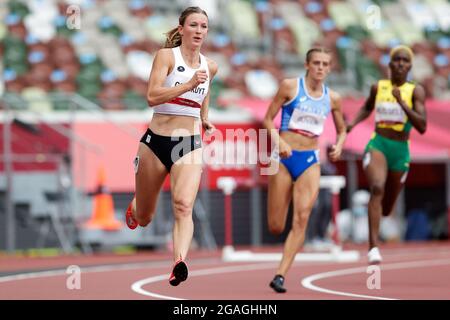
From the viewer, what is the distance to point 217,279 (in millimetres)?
14773

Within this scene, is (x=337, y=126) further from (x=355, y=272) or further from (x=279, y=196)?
(x=355, y=272)

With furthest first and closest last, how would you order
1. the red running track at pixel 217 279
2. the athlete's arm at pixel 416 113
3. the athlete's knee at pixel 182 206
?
1. the athlete's arm at pixel 416 113
2. the red running track at pixel 217 279
3. the athlete's knee at pixel 182 206

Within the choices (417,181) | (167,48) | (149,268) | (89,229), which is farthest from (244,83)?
(167,48)

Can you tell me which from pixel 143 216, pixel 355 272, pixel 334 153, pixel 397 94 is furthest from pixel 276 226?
pixel 355 272

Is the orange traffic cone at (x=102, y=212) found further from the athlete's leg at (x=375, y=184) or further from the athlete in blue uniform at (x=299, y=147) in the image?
the athlete in blue uniform at (x=299, y=147)

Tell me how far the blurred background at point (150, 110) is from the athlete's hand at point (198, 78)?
943 centimetres

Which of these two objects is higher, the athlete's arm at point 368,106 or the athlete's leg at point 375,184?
the athlete's arm at point 368,106

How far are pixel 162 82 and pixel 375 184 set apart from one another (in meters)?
4.28

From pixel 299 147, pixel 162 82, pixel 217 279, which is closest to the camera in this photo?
pixel 162 82

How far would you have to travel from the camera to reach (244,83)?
2786 centimetres

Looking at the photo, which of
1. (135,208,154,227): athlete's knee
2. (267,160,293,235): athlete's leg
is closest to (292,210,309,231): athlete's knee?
(267,160,293,235): athlete's leg

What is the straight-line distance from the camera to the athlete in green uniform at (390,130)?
1384 cm

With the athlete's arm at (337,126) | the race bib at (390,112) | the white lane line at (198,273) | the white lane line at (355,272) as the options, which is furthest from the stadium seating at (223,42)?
the athlete's arm at (337,126)

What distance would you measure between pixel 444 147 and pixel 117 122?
21.0ft
